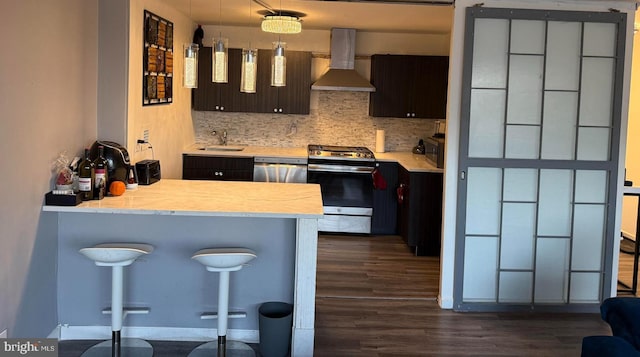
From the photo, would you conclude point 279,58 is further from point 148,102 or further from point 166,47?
point 166,47

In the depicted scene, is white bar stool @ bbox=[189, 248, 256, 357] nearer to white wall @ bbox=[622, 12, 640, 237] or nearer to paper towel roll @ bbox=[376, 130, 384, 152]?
paper towel roll @ bbox=[376, 130, 384, 152]

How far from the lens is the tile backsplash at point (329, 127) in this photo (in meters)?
7.59

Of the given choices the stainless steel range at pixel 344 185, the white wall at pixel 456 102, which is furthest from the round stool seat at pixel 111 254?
the stainless steel range at pixel 344 185

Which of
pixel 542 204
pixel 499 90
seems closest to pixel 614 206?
pixel 542 204

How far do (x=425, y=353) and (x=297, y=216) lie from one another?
1.21 meters

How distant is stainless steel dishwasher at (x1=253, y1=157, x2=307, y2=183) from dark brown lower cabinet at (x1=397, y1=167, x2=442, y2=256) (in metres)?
1.20

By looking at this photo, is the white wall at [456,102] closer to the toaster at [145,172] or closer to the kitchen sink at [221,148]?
the toaster at [145,172]

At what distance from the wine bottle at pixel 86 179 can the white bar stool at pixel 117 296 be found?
326 mm

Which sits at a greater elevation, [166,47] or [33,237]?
[166,47]

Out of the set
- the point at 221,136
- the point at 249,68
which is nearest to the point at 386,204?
the point at 221,136

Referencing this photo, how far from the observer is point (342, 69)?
7.28m

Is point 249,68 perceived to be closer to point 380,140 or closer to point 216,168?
point 216,168

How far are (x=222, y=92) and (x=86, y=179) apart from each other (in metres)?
3.55

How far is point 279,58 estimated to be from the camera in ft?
13.2
